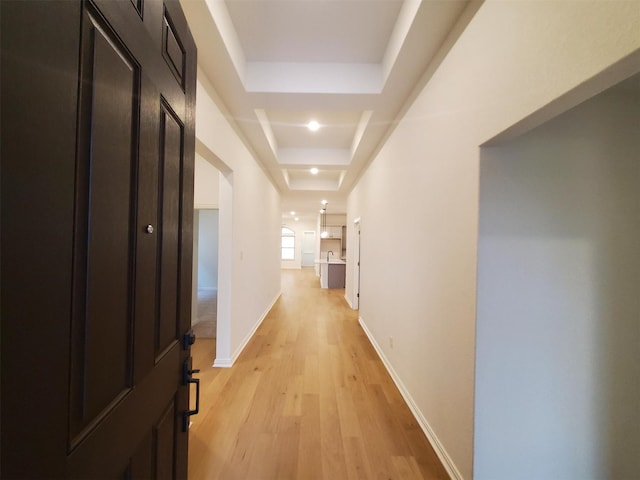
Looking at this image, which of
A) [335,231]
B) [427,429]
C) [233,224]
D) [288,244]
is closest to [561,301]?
[427,429]

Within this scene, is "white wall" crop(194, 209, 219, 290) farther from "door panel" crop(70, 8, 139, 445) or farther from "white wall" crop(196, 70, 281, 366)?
"door panel" crop(70, 8, 139, 445)

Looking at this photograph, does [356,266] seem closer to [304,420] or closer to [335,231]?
[304,420]

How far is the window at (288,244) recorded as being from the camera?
13.4m

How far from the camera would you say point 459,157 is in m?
1.51

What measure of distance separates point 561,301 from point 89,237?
1.94 meters

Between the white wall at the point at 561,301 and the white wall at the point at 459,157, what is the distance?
0.12m

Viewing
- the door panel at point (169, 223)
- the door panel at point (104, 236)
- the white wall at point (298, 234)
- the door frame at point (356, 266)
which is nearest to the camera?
the door panel at point (104, 236)

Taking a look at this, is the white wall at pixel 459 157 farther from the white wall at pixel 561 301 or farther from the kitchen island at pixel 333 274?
the kitchen island at pixel 333 274

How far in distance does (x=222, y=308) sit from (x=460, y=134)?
8.72 ft

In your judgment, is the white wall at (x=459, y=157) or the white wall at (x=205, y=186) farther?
the white wall at (x=205, y=186)

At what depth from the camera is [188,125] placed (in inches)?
42.8

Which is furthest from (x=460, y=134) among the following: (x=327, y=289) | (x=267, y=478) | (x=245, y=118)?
(x=327, y=289)

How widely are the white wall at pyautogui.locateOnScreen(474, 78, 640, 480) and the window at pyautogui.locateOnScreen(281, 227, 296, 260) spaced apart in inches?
483

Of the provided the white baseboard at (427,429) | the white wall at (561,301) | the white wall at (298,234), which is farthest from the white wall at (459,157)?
the white wall at (298,234)
